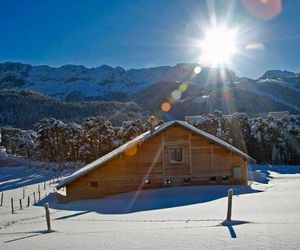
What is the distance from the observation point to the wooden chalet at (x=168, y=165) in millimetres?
34312

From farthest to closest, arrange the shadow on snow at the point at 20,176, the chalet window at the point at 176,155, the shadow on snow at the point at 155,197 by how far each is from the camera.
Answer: the shadow on snow at the point at 20,176, the chalet window at the point at 176,155, the shadow on snow at the point at 155,197

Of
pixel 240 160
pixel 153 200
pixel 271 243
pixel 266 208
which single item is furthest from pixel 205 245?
pixel 240 160

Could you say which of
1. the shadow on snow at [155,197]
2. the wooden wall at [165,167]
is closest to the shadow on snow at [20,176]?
the shadow on snow at [155,197]

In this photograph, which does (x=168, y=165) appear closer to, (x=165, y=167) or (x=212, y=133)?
(x=165, y=167)

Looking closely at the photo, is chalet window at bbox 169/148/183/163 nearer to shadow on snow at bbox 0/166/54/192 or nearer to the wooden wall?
the wooden wall

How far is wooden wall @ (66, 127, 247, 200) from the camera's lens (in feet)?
113

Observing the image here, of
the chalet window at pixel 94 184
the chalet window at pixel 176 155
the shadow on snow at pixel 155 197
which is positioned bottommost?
the shadow on snow at pixel 155 197

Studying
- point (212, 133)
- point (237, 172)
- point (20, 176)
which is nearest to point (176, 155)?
point (237, 172)

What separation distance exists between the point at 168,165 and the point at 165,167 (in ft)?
1.02

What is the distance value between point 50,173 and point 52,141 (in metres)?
17.6

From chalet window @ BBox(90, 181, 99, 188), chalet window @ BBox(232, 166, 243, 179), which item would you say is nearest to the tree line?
chalet window @ BBox(232, 166, 243, 179)

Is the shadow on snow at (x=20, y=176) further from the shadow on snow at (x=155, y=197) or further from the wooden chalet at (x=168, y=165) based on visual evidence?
the wooden chalet at (x=168, y=165)

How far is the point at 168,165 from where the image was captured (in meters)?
35.2

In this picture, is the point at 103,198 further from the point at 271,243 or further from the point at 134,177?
the point at 271,243
